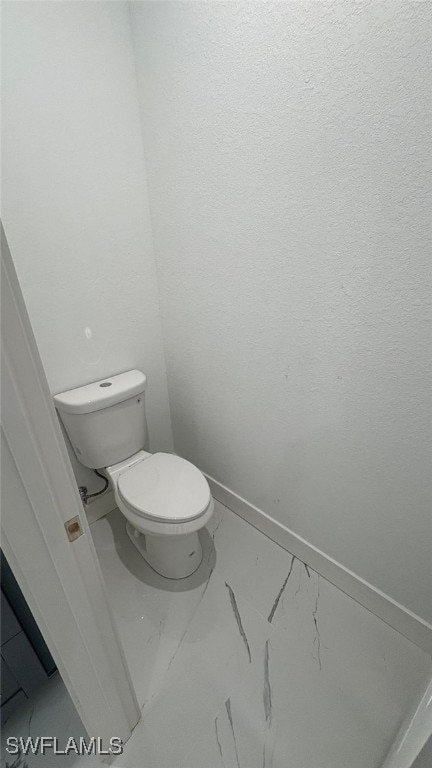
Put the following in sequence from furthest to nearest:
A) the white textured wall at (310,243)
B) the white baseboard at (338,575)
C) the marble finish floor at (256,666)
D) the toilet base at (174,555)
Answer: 1. the toilet base at (174,555)
2. the white baseboard at (338,575)
3. the marble finish floor at (256,666)
4. the white textured wall at (310,243)

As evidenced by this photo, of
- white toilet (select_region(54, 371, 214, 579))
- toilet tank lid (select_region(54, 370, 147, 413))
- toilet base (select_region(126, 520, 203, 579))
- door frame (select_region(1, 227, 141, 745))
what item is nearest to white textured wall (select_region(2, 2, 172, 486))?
toilet tank lid (select_region(54, 370, 147, 413))

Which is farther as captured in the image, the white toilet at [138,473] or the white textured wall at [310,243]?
the white toilet at [138,473]

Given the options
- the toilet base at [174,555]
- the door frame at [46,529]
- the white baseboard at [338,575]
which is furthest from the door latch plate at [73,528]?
the white baseboard at [338,575]

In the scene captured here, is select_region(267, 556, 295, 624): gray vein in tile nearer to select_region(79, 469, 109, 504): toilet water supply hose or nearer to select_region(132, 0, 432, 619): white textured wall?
select_region(132, 0, 432, 619): white textured wall

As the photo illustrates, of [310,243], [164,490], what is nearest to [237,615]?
[164,490]

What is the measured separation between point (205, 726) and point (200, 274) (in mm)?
1449

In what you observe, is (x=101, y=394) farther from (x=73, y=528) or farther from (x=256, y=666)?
(x=256, y=666)

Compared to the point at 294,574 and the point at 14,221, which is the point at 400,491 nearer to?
the point at 294,574

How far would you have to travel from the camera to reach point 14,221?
3.50ft

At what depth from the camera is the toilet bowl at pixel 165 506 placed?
1.13m

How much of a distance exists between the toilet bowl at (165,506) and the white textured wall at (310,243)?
32cm

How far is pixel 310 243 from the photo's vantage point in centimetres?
94

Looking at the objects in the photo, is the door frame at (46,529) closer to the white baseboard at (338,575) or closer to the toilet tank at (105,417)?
the toilet tank at (105,417)

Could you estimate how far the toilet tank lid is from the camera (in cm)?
126
